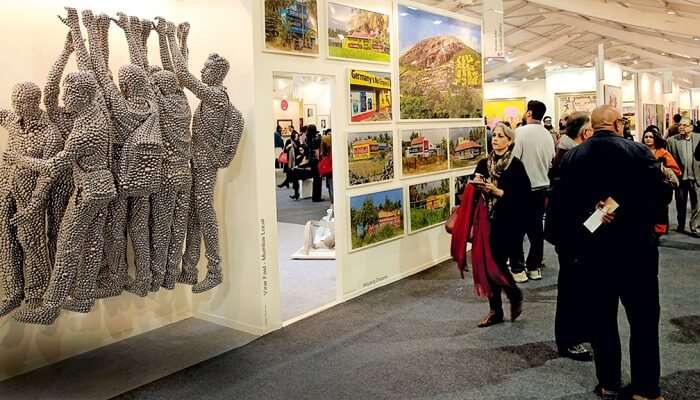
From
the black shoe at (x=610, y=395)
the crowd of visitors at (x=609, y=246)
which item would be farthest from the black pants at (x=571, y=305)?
the black shoe at (x=610, y=395)

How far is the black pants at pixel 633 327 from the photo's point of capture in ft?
8.64

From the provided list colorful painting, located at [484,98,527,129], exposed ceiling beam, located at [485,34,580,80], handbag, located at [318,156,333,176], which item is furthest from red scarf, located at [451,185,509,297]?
exposed ceiling beam, located at [485,34,580,80]

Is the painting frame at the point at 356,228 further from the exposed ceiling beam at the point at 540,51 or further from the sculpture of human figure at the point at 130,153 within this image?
the exposed ceiling beam at the point at 540,51

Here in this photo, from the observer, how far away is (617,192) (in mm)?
2635

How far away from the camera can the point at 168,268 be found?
3529 millimetres

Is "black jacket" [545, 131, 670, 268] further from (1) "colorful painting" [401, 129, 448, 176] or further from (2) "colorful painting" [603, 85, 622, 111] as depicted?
(2) "colorful painting" [603, 85, 622, 111]

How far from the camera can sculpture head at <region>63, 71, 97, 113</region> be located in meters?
2.86

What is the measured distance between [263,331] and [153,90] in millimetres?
1684

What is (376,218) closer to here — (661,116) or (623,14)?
(623,14)

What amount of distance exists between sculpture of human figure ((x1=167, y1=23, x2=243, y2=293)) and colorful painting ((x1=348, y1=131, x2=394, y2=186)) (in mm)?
1213

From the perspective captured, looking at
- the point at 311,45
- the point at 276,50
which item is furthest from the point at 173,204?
the point at 311,45

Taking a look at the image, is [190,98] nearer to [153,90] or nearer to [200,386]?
[153,90]

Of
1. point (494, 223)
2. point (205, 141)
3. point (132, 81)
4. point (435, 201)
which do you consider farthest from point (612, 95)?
point (132, 81)

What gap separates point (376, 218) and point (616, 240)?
247cm
